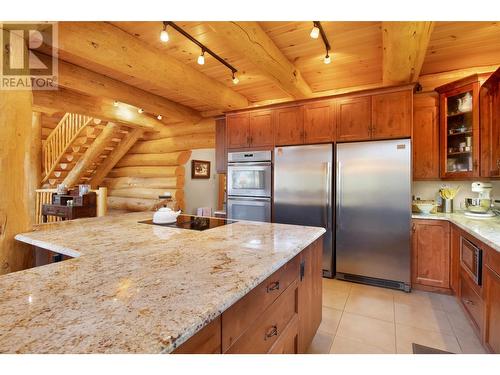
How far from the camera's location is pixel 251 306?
1.04m

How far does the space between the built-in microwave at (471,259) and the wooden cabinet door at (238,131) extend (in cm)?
277

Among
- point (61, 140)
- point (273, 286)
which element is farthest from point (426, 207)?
point (61, 140)

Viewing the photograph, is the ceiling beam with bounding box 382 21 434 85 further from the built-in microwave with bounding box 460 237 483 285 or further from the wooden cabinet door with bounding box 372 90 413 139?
the built-in microwave with bounding box 460 237 483 285

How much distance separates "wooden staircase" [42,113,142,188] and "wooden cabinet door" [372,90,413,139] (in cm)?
478

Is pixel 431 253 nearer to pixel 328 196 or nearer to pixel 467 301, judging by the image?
pixel 467 301

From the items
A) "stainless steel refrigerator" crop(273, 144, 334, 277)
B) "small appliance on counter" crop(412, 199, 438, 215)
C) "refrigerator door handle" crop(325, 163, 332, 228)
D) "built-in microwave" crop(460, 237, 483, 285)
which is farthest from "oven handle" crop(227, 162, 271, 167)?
"built-in microwave" crop(460, 237, 483, 285)

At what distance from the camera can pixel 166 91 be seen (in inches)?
160

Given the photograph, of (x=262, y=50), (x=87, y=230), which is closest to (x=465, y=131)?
(x=262, y=50)

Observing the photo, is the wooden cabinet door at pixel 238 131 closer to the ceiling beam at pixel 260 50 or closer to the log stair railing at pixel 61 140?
the ceiling beam at pixel 260 50

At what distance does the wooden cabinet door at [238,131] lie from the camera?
388 cm

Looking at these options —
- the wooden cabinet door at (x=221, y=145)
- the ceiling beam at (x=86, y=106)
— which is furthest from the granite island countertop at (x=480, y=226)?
the ceiling beam at (x=86, y=106)
